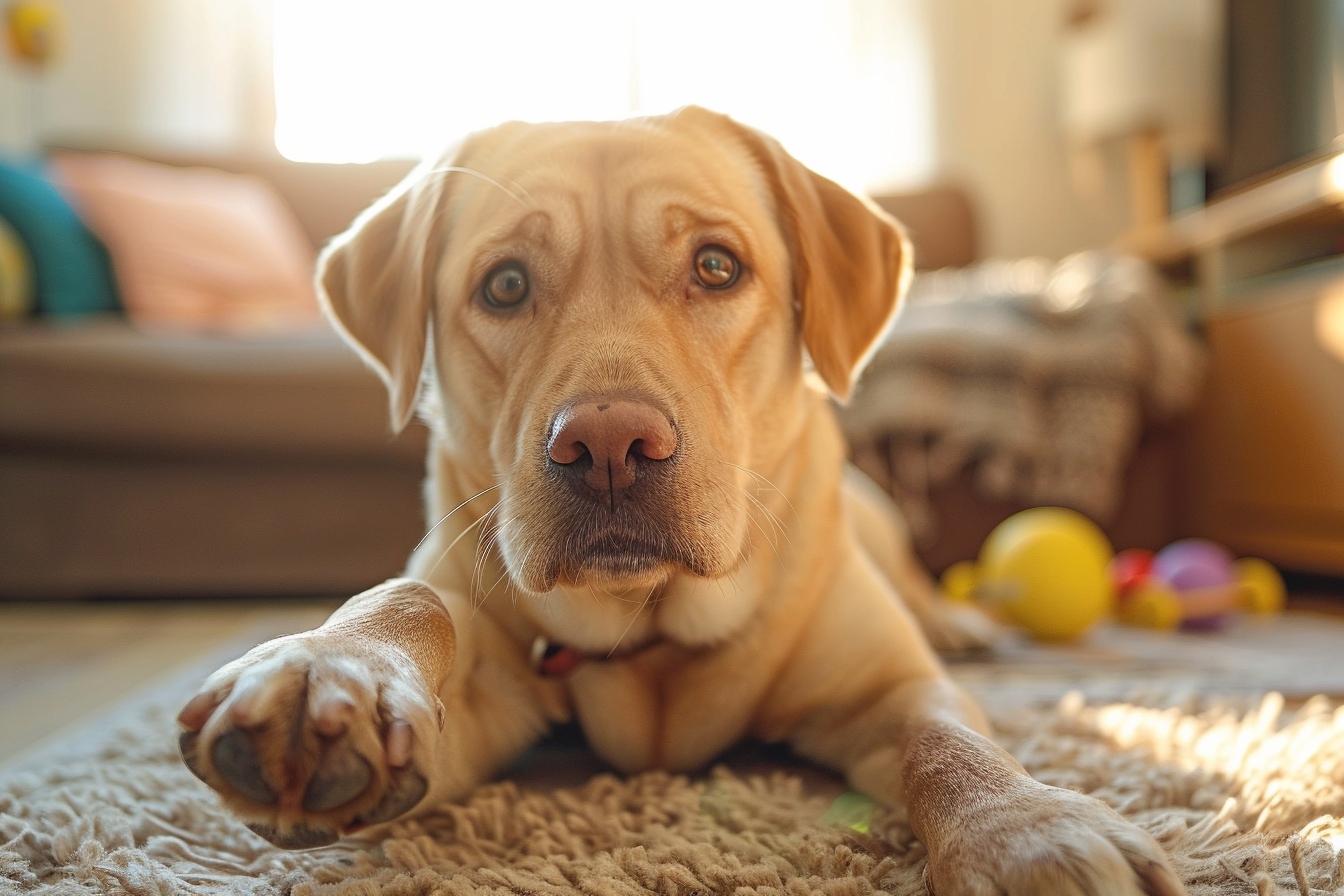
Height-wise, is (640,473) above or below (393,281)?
below

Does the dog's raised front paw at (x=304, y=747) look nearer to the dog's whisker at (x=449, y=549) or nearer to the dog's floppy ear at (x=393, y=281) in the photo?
the dog's whisker at (x=449, y=549)

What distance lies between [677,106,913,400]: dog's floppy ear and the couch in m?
2.13

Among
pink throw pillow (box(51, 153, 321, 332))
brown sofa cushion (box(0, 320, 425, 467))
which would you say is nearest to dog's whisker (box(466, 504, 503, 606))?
brown sofa cushion (box(0, 320, 425, 467))

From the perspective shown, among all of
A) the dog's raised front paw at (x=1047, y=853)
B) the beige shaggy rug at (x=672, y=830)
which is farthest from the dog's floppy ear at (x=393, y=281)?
the dog's raised front paw at (x=1047, y=853)

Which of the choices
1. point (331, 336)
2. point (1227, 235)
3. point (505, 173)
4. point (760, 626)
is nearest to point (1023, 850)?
point (760, 626)

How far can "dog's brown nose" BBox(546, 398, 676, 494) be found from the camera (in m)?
1.19

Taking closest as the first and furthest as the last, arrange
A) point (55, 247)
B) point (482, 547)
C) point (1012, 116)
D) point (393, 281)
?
point (482, 547) < point (393, 281) < point (55, 247) < point (1012, 116)

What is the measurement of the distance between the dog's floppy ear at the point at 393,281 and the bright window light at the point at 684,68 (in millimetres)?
5680

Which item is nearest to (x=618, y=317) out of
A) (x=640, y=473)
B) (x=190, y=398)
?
(x=640, y=473)

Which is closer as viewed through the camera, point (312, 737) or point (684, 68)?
point (312, 737)

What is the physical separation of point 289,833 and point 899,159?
23.2 ft

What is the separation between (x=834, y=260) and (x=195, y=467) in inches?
107

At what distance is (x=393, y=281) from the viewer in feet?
5.63

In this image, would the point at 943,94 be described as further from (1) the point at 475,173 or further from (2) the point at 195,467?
(1) the point at 475,173
